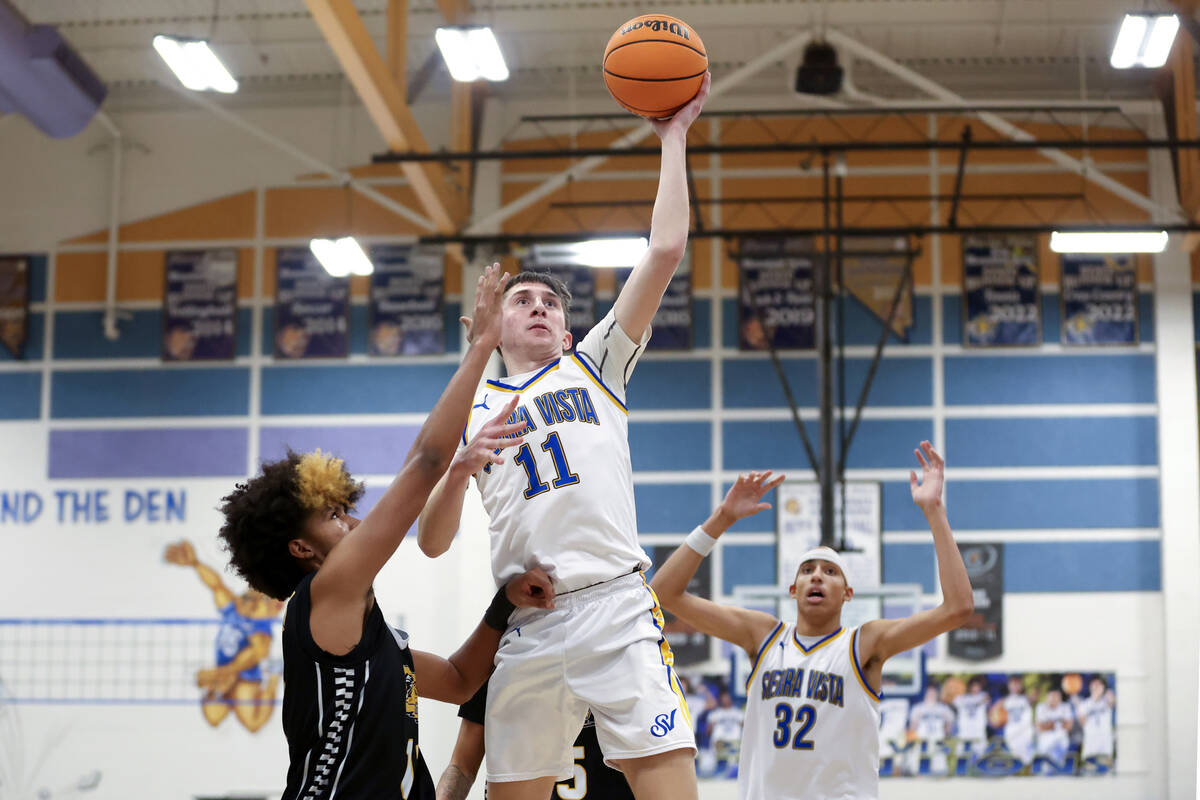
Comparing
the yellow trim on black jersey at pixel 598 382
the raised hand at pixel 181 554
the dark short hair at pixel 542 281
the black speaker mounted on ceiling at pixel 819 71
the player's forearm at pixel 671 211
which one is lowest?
the raised hand at pixel 181 554

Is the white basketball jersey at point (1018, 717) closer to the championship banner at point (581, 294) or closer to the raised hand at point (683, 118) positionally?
the championship banner at point (581, 294)

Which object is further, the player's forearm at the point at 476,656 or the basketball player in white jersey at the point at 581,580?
the player's forearm at the point at 476,656

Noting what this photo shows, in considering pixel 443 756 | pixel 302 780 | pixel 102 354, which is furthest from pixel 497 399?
pixel 102 354

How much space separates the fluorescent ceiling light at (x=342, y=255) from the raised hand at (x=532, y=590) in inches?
325

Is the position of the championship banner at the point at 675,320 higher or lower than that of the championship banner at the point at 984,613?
higher

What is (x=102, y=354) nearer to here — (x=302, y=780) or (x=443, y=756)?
(x=443, y=756)

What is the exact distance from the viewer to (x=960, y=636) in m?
12.3

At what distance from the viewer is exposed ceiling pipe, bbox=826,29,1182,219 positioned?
484 inches

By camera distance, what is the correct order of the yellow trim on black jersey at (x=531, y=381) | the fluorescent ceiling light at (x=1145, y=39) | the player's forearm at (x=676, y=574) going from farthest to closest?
the fluorescent ceiling light at (x=1145, y=39)
the player's forearm at (x=676, y=574)
the yellow trim on black jersey at (x=531, y=381)

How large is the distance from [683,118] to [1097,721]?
34.0ft

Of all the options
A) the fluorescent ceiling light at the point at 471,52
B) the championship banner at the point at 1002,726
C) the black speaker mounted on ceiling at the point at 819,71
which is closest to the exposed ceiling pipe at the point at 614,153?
the black speaker mounted on ceiling at the point at 819,71

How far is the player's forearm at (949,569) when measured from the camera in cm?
472

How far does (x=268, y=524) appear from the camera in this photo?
309cm

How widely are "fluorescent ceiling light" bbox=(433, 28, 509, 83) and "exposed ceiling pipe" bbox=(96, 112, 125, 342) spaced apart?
235 inches
